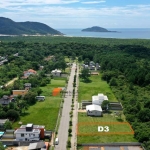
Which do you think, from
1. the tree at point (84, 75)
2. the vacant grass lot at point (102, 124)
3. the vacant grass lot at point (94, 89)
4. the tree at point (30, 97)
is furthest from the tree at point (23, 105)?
the tree at point (84, 75)

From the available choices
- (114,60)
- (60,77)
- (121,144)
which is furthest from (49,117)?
(114,60)

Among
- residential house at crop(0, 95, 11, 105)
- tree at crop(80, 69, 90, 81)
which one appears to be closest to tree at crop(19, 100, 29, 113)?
residential house at crop(0, 95, 11, 105)

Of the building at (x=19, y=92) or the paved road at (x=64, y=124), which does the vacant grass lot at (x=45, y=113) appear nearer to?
the paved road at (x=64, y=124)

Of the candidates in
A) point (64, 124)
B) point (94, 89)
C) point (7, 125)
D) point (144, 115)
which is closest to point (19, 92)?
point (7, 125)

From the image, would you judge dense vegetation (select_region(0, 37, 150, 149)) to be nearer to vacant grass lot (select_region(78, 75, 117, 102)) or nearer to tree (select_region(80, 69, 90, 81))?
vacant grass lot (select_region(78, 75, 117, 102))

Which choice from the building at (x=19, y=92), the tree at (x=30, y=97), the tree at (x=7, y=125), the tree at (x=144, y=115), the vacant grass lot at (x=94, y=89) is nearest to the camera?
the tree at (x=7, y=125)

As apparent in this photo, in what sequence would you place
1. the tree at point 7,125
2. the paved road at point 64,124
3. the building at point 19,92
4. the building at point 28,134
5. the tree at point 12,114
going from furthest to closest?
1. the building at point 19,92
2. the tree at point 12,114
3. the tree at point 7,125
4. the building at point 28,134
5. the paved road at point 64,124
